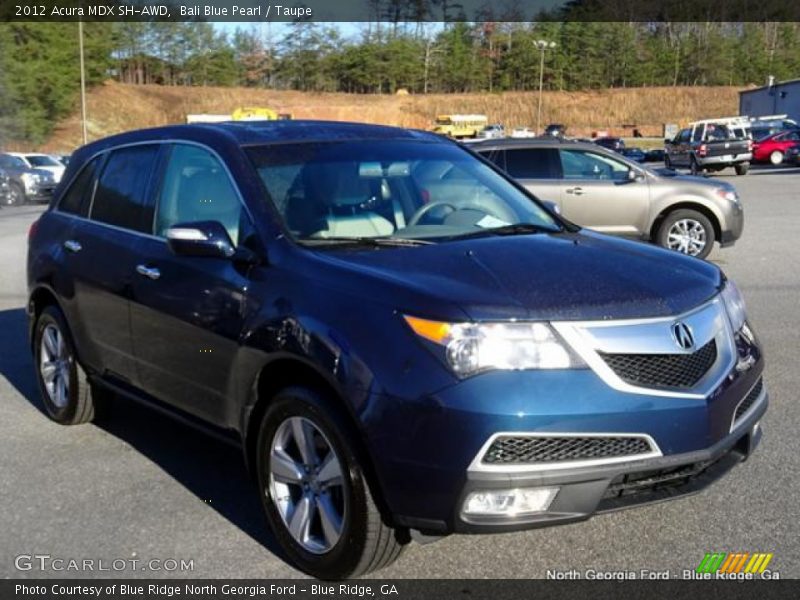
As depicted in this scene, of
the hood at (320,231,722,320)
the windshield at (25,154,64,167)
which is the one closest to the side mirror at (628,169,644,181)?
the hood at (320,231,722,320)

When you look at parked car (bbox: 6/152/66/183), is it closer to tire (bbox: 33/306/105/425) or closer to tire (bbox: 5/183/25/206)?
tire (bbox: 5/183/25/206)

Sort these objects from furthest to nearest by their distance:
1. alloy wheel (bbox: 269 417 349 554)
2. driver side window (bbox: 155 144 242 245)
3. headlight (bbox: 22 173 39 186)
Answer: headlight (bbox: 22 173 39 186) → driver side window (bbox: 155 144 242 245) → alloy wheel (bbox: 269 417 349 554)

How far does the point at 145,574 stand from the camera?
3691 mm

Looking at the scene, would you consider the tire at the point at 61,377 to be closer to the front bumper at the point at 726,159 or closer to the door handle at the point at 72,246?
the door handle at the point at 72,246

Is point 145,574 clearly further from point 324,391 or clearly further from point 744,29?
point 744,29

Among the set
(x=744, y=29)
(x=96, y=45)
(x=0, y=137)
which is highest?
(x=744, y=29)

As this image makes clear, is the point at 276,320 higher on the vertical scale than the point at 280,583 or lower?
higher

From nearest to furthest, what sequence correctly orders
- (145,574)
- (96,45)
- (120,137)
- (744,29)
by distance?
(145,574) → (120,137) → (96,45) → (744,29)

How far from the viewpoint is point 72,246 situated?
17.5ft

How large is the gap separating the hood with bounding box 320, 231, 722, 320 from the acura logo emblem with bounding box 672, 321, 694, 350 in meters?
0.06

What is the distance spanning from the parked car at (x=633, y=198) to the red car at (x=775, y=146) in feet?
99.9

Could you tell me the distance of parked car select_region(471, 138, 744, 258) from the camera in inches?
479

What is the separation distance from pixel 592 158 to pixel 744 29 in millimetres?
122983

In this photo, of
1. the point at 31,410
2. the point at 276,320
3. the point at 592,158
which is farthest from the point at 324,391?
the point at 592,158
